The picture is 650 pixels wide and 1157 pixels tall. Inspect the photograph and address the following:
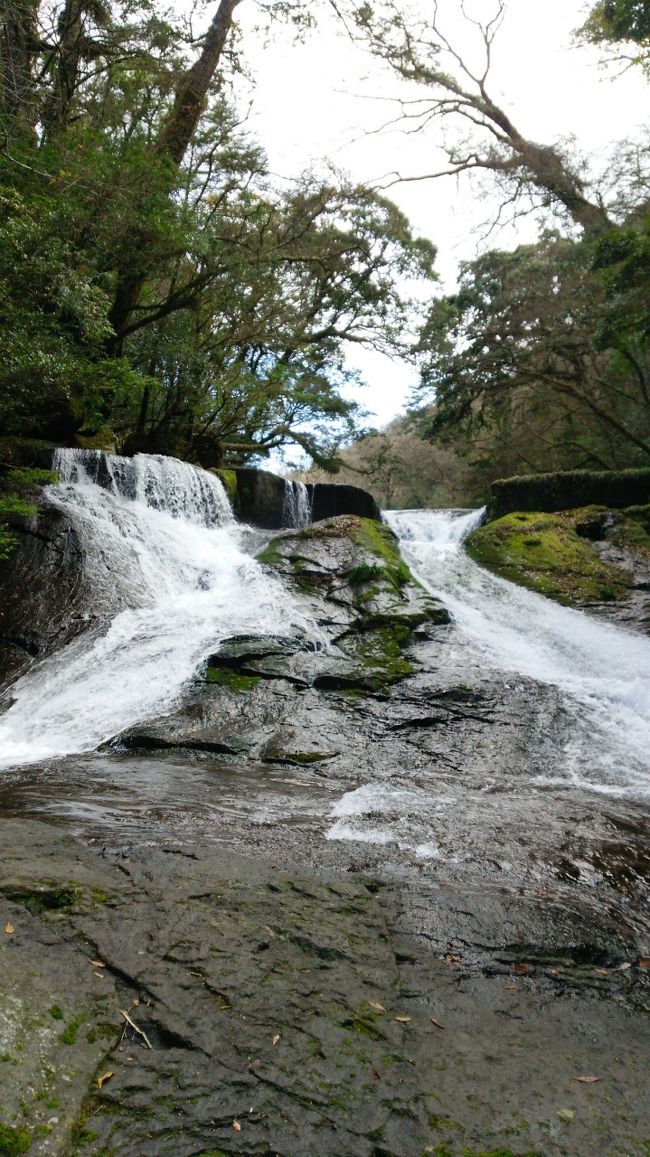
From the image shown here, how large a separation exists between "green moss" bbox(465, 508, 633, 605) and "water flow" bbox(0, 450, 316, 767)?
4.70 meters

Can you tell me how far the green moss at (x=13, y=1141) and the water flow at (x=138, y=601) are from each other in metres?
3.95

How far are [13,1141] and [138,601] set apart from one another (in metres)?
7.06

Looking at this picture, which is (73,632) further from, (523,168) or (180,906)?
(523,168)

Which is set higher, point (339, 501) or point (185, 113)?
point (185, 113)

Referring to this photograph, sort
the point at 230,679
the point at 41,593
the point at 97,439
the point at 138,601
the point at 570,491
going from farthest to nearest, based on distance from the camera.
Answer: the point at 570,491
the point at 97,439
the point at 138,601
the point at 41,593
the point at 230,679

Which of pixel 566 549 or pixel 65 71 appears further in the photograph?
pixel 566 549

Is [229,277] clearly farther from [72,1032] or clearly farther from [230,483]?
[72,1032]

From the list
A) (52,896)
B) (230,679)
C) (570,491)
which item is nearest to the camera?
(52,896)

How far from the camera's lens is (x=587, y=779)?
5035mm

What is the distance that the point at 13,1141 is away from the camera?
136 centimetres

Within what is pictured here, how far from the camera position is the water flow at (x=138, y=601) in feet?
19.5

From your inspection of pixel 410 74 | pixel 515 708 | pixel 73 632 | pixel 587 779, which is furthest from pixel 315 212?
pixel 587 779

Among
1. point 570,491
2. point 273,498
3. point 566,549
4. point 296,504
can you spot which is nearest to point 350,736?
point 566,549

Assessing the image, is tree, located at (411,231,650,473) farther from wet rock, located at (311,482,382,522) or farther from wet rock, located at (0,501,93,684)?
wet rock, located at (0,501,93,684)
